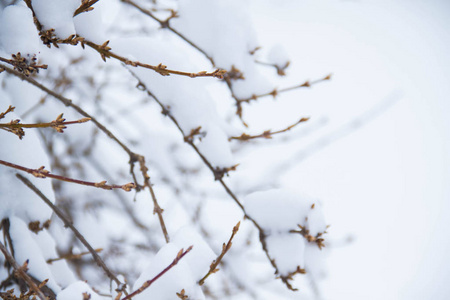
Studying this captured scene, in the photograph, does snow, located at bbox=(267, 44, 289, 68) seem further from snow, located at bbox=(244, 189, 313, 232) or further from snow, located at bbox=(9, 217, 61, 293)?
snow, located at bbox=(9, 217, 61, 293)

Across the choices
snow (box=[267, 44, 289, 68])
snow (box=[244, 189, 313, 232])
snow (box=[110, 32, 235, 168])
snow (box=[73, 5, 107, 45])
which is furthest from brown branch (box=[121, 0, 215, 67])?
snow (box=[244, 189, 313, 232])

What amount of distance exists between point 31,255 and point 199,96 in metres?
0.88

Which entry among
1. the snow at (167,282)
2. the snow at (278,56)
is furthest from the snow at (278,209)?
the snow at (278,56)

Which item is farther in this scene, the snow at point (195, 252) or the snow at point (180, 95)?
the snow at point (180, 95)

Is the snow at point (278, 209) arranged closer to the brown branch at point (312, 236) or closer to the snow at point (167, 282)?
the brown branch at point (312, 236)

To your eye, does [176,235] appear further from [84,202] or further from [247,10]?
[84,202]

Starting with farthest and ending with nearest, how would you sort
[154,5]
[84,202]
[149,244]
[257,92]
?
[84,202] < [149,244] < [154,5] < [257,92]

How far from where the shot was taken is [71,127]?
81.0 inches

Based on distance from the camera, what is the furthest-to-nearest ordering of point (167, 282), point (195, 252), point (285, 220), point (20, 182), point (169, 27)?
point (169, 27)
point (285, 220)
point (20, 182)
point (195, 252)
point (167, 282)

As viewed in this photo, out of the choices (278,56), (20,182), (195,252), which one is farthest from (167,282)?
(278,56)

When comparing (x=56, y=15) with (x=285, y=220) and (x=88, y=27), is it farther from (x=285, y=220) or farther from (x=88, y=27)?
(x=285, y=220)

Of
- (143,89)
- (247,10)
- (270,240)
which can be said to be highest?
(247,10)

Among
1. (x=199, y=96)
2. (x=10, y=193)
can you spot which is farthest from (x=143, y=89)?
(x=10, y=193)

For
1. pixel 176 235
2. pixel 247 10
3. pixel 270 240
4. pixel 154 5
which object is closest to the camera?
pixel 176 235
